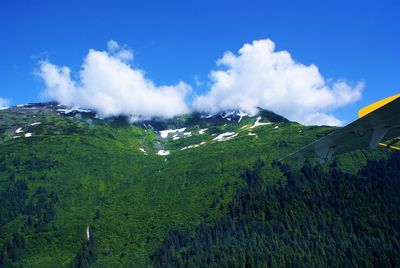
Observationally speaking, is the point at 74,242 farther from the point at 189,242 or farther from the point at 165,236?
the point at 189,242

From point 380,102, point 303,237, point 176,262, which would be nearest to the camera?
point 380,102

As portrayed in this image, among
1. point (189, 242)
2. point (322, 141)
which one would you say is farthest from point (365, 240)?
point (322, 141)

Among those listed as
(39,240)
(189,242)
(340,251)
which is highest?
(39,240)

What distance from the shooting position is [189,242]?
19038cm

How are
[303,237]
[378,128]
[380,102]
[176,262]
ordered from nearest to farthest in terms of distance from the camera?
1. [378,128]
2. [380,102]
3. [176,262]
4. [303,237]

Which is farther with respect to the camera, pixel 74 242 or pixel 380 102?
pixel 74 242

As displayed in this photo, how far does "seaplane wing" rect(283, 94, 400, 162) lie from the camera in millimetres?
9516

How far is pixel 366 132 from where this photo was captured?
10859mm

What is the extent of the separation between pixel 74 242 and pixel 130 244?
27.7 meters

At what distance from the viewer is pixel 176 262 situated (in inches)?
6959

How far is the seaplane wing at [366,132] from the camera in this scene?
952 centimetres

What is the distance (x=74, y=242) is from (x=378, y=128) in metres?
204

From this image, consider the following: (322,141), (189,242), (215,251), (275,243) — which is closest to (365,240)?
Answer: (275,243)

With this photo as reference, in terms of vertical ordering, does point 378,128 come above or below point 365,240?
above
